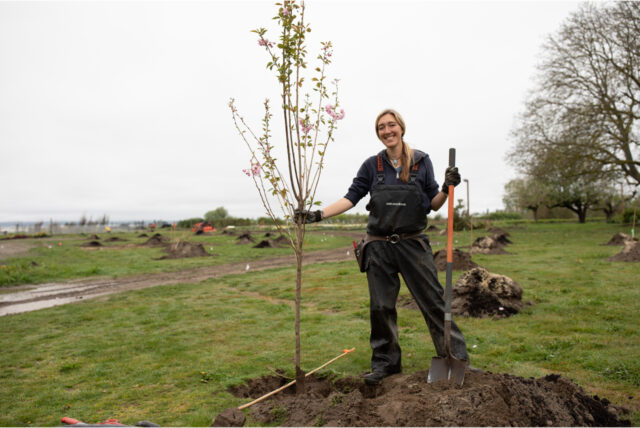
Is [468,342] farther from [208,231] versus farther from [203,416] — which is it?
[208,231]

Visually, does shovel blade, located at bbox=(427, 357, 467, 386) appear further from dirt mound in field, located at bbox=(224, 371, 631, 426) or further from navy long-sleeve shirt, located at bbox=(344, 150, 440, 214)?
navy long-sleeve shirt, located at bbox=(344, 150, 440, 214)

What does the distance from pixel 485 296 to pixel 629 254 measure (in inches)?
366

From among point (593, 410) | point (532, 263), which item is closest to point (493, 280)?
point (593, 410)

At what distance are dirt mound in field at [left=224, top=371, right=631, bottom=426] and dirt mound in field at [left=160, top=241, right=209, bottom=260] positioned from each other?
63.7 feet

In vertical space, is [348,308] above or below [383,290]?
below

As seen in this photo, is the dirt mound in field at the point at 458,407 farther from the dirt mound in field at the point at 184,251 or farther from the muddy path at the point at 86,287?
the dirt mound in field at the point at 184,251

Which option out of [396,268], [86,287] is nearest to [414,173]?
[396,268]

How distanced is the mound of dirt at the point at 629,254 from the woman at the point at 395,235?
483 inches

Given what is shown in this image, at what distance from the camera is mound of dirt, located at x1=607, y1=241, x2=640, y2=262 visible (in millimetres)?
13060

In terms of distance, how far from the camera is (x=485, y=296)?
24.4ft

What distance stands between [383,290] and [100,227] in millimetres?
57922

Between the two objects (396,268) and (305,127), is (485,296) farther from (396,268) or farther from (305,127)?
(305,127)

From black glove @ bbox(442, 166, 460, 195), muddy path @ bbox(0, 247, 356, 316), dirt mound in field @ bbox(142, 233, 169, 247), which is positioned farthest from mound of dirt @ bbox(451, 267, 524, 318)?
dirt mound in field @ bbox(142, 233, 169, 247)

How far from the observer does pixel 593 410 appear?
10.3ft
